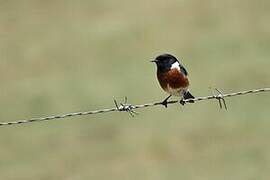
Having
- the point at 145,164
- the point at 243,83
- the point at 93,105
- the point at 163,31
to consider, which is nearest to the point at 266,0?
the point at 163,31

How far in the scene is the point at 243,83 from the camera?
16547mm

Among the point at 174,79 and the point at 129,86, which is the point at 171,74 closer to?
the point at 174,79

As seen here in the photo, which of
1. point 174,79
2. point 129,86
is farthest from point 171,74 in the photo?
point 129,86

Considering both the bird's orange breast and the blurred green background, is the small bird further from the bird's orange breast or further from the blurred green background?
the blurred green background

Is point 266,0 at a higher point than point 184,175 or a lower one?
higher

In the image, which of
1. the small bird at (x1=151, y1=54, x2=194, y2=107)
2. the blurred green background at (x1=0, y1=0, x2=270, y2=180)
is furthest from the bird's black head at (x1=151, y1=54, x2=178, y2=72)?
the blurred green background at (x1=0, y1=0, x2=270, y2=180)

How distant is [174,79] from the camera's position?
8.02 meters

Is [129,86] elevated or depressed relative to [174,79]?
depressed

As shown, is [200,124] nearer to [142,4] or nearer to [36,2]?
[142,4]

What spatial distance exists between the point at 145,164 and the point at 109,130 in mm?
1799

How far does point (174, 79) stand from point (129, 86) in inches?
356

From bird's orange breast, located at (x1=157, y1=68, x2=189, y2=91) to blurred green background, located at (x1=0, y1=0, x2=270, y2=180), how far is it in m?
4.11

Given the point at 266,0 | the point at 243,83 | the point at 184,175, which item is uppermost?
the point at 266,0

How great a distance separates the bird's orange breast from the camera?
26.3 ft
